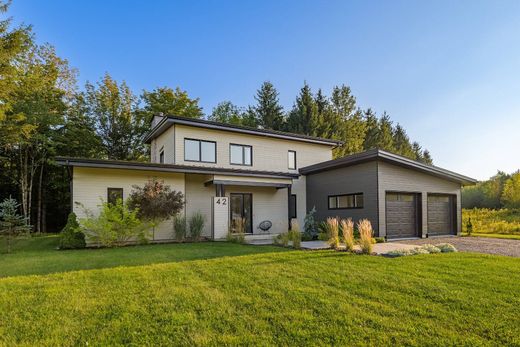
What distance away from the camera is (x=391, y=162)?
1351cm

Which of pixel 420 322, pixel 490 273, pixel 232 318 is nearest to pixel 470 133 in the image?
pixel 490 273

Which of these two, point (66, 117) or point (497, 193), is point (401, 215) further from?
point (66, 117)

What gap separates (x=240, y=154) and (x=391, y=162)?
7.46 m

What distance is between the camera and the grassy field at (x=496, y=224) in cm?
1652

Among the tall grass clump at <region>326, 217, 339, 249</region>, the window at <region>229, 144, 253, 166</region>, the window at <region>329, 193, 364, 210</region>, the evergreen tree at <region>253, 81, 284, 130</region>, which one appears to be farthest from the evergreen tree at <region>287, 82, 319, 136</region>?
the tall grass clump at <region>326, 217, 339, 249</region>

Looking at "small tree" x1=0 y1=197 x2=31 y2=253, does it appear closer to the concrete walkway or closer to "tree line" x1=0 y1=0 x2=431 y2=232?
"tree line" x1=0 y1=0 x2=431 y2=232

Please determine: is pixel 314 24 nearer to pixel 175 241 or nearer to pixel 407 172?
pixel 407 172

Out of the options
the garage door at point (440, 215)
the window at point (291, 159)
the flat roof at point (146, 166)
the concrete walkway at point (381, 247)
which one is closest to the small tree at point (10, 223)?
the flat roof at point (146, 166)

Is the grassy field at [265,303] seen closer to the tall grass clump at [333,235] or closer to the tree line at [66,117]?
the tall grass clump at [333,235]

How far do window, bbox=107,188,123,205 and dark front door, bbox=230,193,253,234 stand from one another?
17.0 feet

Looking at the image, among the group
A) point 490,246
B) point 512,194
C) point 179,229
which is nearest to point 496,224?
point 490,246

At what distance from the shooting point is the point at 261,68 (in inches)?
717

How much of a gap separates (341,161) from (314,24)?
20.3 ft

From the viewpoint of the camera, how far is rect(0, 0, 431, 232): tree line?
1764 centimetres
